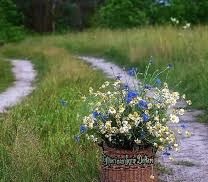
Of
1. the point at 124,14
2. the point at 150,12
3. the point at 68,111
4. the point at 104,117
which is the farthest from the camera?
the point at 150,12

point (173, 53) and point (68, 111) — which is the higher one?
point (68, 111)

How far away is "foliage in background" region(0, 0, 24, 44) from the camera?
33938 mm

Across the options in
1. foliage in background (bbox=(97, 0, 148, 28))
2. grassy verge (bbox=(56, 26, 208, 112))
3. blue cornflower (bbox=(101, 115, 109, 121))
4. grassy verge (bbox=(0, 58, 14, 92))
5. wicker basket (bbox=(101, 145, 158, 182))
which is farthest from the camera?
foliage in background (bbox=(97, 0, 148, 28))

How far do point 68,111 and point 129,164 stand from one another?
2881 mm

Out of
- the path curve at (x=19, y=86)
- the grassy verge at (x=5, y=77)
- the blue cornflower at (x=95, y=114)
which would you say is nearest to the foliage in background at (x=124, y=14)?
the path curve at (x=19, y=86)

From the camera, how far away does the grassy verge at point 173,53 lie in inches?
439

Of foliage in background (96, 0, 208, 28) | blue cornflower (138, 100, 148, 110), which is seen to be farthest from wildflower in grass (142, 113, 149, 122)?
foliage in background (96, 0, 208, 28)

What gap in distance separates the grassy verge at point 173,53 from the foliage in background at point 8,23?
→ 9288 millimetres

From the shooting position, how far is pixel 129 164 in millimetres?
5012

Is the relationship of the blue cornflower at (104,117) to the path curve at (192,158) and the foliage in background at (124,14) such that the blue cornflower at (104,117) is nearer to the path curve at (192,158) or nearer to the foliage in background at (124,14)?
the path curve at (192,158)

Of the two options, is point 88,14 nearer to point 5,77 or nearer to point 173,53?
point 5,77

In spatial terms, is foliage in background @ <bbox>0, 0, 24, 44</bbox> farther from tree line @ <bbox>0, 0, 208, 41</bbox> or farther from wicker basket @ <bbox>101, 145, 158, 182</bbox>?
wicker basket @ <bbox>101, 145, 158, 182</bbox>

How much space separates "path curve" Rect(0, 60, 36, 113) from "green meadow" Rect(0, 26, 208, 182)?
0.40 m

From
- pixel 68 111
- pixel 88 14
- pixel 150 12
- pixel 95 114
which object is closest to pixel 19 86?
pixel 68 111
